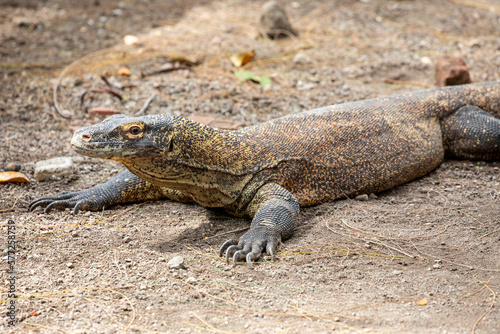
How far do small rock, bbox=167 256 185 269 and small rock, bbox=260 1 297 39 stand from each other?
5.95 m

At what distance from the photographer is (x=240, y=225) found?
4195mm

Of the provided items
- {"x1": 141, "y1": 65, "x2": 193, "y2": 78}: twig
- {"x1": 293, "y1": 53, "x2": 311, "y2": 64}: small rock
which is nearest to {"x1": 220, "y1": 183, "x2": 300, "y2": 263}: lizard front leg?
{"x1": 141, "y1": 65, "x2": 193, "y2": 78}: twig

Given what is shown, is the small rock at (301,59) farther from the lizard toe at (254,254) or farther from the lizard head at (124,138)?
the lizard toe at (254,254)

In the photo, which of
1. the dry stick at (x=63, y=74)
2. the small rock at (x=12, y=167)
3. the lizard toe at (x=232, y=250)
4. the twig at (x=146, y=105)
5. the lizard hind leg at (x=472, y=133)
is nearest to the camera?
the lizard toe at (x=232, y=250)

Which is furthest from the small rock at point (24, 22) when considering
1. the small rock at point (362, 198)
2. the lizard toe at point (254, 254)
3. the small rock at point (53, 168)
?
the lizard toe at point (254, 254)

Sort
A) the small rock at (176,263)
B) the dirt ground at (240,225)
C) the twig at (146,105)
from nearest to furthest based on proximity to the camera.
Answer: the dirt ground at (240,225)
the small rock at (176,263)
the twig at (146,105)

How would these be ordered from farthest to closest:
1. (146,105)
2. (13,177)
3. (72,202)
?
(146,105)
(13,177)
(72,202)

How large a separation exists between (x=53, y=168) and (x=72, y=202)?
0.65 meters

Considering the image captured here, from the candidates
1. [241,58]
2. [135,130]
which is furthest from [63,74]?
[135,130]

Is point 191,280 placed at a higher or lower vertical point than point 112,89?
lower

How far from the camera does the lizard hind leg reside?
16.7 feet

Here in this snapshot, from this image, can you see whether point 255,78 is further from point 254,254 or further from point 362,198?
point 254,254

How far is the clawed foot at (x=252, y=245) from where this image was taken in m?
3.53

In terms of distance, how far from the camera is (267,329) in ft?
9.00
